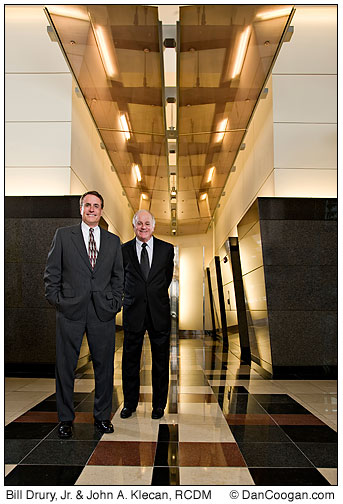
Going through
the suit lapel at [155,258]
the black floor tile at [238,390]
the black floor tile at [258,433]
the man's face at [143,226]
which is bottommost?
the black floor tile at [238,390]

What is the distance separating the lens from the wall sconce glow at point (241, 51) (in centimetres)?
439

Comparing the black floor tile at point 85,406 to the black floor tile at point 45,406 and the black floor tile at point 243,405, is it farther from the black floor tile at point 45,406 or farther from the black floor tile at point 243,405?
the black floor tile at point 243,405

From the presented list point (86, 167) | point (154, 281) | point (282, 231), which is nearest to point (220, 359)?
point (282, 231)

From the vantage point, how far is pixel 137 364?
4027mm

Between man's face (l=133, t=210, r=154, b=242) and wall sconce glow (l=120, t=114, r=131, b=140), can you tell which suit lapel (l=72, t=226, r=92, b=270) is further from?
wall sconce glow (l=120, t=114, r=131, b=140)

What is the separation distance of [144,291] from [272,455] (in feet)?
5.60

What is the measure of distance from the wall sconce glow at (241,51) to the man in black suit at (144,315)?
2.02 metres

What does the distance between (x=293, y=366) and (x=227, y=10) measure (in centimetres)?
432

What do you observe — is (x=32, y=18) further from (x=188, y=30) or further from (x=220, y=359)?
(x=220, y=359)

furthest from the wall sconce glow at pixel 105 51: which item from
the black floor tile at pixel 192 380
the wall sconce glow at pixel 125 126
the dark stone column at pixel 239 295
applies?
the dark stone column at pixel 239 295

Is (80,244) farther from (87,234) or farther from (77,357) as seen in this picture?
(77,357)

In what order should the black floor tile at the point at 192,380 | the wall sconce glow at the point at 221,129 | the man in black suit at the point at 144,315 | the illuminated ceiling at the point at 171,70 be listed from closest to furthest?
the man in black suit at the point at 144,315 → the illuminated ceiling at the point at 171,70 → the black floor tile at the point at 192,380 → the wall sconce glow at the point at 221,129
